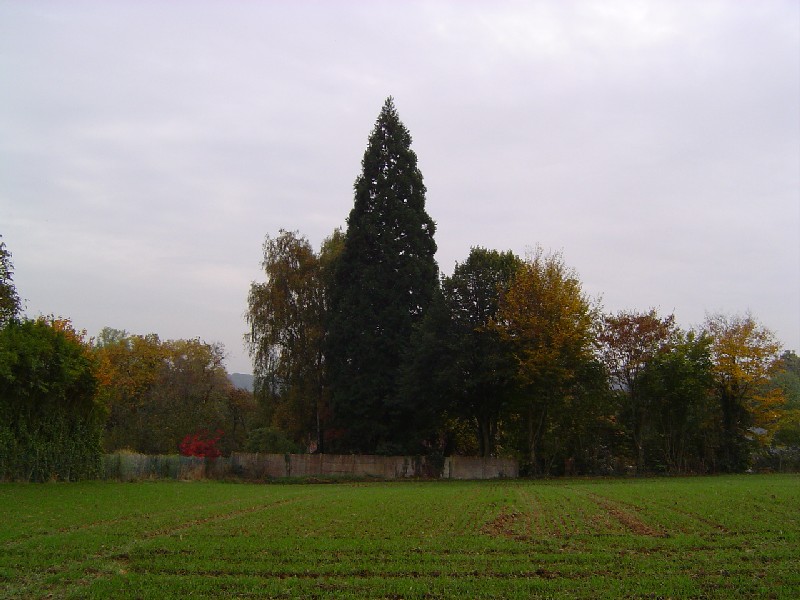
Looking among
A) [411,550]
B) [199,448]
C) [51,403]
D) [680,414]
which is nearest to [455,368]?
[680,414]

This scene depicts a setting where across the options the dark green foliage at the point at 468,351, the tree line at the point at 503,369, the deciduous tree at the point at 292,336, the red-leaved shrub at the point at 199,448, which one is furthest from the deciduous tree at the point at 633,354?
the red-leaved shrub at the point at 199,448

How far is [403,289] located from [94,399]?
1974 centimetres

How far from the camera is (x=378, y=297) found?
43656mm

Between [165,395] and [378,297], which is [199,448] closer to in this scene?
Result: [165,395]

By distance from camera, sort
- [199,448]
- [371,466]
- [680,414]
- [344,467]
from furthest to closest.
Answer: [199,448], [344,467], [371,466], [680,414]

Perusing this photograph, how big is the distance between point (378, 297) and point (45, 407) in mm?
20647

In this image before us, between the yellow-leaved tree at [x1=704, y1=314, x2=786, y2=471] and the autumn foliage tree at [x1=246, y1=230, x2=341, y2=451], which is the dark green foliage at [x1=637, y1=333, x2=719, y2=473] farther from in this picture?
the autumn foliage tree at [x1=246, y1=230, x2=341, y2=451]

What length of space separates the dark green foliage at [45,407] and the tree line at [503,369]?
15.8 metres

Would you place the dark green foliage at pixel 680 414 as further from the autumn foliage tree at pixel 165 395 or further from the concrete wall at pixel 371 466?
the autumn foliage tree at pixel 165 395

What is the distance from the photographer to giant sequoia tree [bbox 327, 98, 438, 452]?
4234 cm

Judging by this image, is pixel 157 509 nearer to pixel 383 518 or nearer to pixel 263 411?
pixel 383 518

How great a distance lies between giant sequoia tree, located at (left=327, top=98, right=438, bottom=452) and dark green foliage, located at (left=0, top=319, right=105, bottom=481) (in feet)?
51.2

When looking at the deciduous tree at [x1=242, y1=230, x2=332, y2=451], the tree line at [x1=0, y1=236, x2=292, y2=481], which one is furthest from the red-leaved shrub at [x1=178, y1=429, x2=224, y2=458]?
the deciduous tree at [x1=242, y1=230, x2=332, y2=451]

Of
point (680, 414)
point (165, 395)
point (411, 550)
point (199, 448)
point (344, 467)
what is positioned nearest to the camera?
point (411, 550)
